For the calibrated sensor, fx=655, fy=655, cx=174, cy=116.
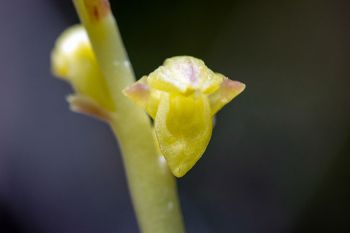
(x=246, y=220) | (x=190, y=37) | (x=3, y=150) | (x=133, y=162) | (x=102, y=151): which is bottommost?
(x=246, y=220)

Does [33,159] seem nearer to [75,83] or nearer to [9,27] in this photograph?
[9,27]

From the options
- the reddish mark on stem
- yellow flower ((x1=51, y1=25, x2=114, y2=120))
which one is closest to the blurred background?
yellow flower ((x1=51, y1=25, x2=114, y2=120))

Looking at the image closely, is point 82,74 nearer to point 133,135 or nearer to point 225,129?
point 133,135

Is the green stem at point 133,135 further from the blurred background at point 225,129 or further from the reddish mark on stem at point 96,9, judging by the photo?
the blurred background at point 225,129

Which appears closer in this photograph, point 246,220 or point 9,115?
point 246,220

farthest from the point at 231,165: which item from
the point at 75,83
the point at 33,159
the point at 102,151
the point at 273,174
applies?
the point at 75,83

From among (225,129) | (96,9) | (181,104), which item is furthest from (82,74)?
(225,129)
